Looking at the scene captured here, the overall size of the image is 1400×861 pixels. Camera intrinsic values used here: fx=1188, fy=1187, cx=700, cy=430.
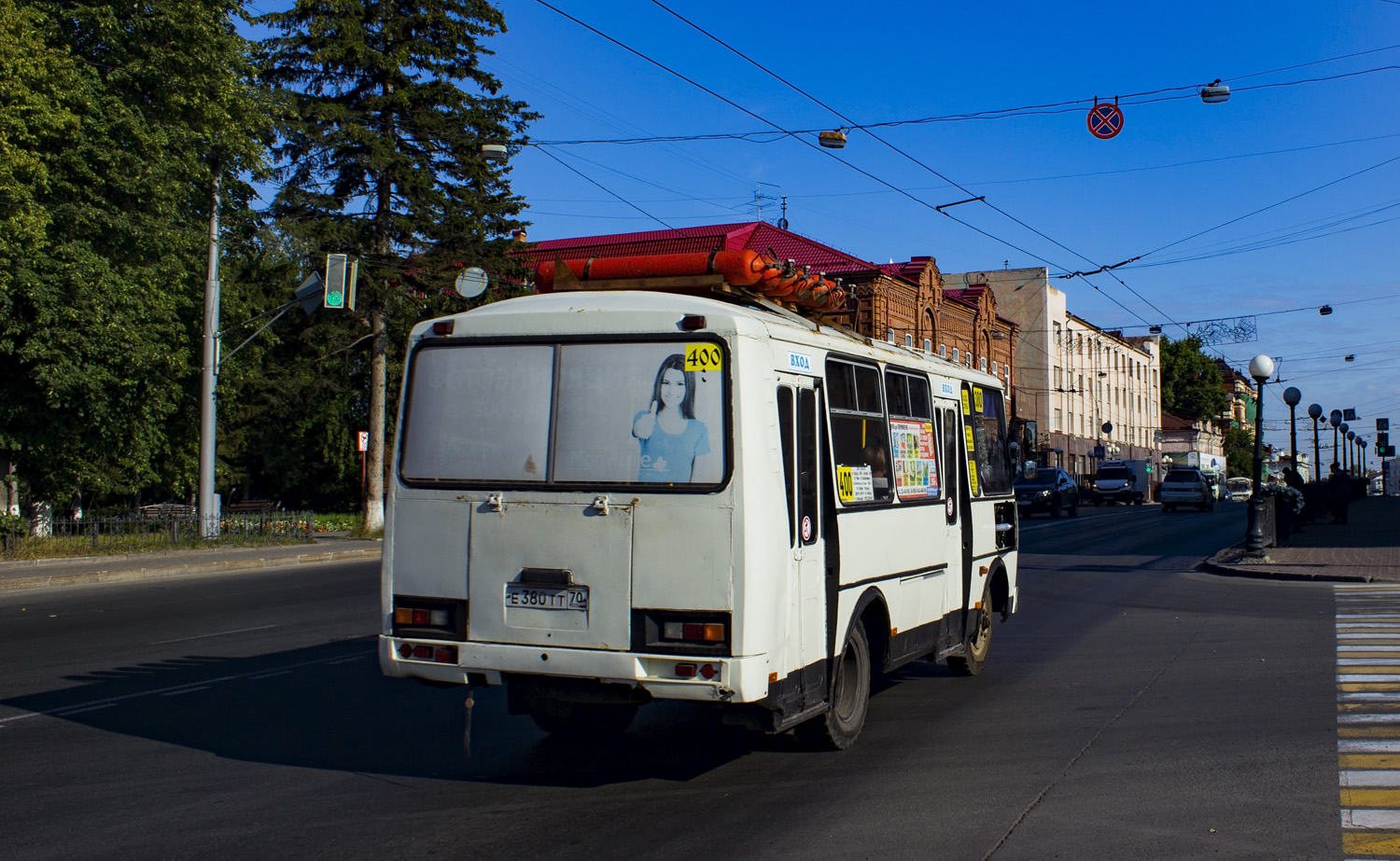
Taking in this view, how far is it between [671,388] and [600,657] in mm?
1402

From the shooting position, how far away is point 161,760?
7.00m

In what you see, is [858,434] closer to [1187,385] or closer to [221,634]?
[221,634]

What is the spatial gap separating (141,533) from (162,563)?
4098 mm

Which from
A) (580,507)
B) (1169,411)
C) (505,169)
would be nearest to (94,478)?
(505,169)

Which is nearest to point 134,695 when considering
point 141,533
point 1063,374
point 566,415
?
point 566,415

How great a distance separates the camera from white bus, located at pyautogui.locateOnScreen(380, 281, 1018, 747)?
588cm

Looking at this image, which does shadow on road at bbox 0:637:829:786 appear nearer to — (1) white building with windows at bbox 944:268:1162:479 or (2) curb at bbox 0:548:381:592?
(2) curb at bbox 0:548:381:592

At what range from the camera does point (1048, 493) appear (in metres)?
42.8

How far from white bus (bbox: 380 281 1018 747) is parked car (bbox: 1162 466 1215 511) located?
49.1 m

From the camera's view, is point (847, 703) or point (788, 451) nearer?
point (788, 451)

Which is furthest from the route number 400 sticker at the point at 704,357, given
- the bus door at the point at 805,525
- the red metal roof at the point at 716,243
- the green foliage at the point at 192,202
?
the red metal roof at the point at 716,243

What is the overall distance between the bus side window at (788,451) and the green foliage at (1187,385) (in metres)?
117

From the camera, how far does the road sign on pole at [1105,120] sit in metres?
20.0

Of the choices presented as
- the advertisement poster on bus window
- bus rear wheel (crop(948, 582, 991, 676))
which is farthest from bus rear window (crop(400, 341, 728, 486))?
bus rear wheel (crop(948, 582, 991, 676))
